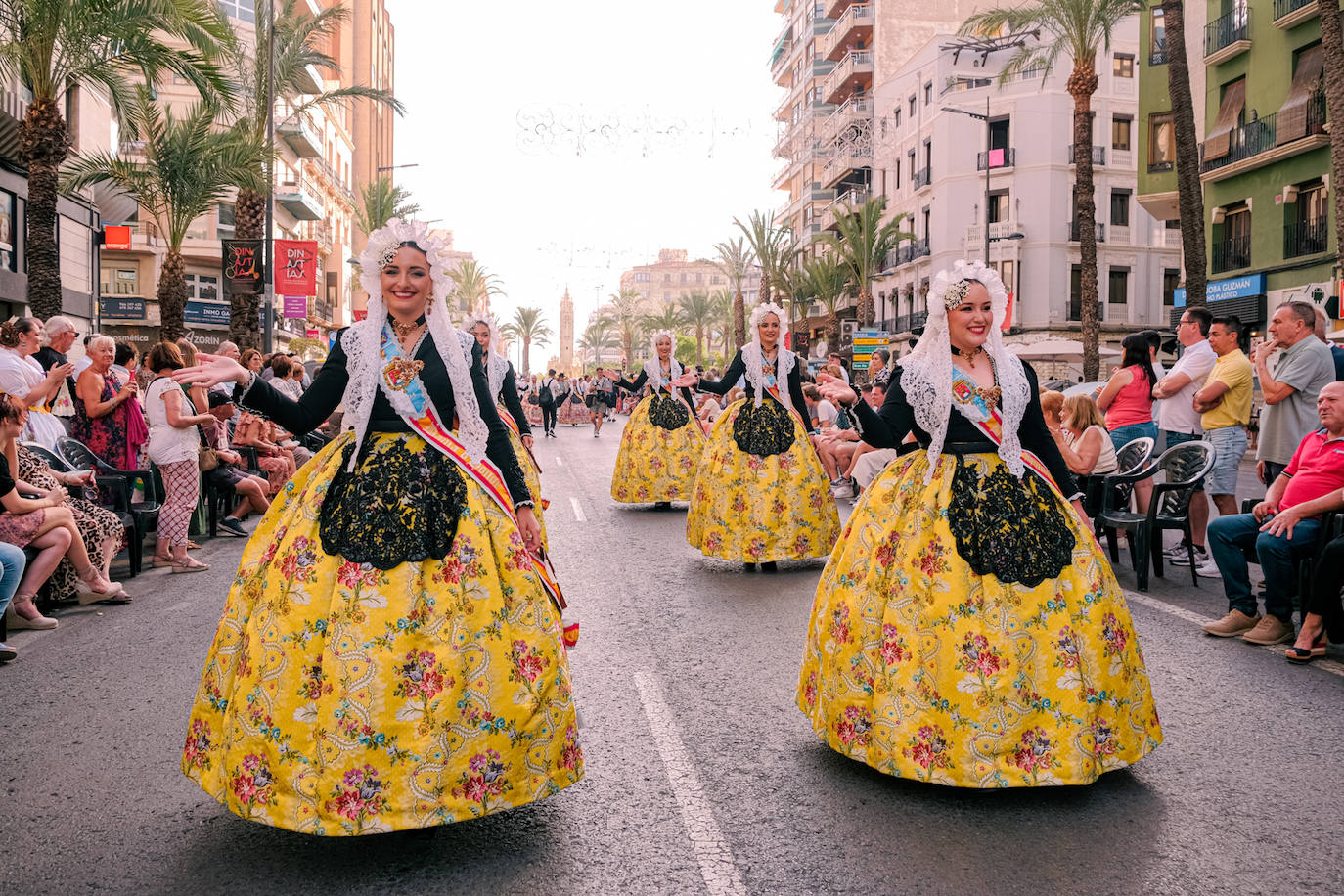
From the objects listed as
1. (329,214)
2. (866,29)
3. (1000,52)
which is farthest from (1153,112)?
(329,214)

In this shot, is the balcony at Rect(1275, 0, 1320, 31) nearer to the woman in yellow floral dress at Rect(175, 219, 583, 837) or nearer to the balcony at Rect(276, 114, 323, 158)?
the woman in yellow floral dress at Rect(175, 219, 583, 837)

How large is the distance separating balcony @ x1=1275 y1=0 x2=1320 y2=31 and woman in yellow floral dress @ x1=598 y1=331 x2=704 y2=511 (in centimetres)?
2181

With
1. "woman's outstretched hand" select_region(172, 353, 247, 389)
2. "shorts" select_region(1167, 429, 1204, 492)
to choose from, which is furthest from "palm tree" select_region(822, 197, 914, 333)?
"woman's outstretched hand" select_region(172, 353, 247, 389)

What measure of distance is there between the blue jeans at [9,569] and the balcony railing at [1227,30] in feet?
108

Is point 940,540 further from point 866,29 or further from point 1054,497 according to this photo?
point 866,29

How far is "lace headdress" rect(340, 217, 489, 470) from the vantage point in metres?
4.20

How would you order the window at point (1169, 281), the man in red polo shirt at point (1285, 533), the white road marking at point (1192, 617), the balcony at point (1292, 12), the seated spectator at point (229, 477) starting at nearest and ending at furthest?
the white road marking at point (1192, 617), the man in red polo shirt at point (1285, 533), the seated spectator at point (229, 477), the balcony at point (1292, 12), the window at point (1169, 281)

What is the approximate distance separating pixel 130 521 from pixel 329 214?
63.0m

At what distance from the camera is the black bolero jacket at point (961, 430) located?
4.89 metres

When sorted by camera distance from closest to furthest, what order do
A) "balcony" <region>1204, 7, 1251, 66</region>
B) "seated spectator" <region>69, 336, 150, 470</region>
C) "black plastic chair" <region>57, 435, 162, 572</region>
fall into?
1. "black plastic chair" <region>57, 435, 162, 572</region>
2. "seated spectator" <region>69, 336, 150, 470</region>
3. "balcony" <region>1204, 7, 1251, 66</region>

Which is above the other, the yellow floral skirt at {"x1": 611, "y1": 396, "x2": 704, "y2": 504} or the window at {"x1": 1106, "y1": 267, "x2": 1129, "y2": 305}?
the window at {"x1": 1106, "y1": 267, "x2": 1129, "y2": 305}

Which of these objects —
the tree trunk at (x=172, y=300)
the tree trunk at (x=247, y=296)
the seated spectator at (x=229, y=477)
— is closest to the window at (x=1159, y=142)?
the tree trunk at (x=247, y=296)

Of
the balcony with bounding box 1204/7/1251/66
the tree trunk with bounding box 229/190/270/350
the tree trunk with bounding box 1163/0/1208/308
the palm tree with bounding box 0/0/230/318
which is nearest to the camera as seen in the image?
the palm tree with bounding box 0/0/230/318

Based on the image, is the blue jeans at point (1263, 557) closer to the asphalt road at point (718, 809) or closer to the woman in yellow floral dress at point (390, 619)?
the asphalt road at point (718, 809)
